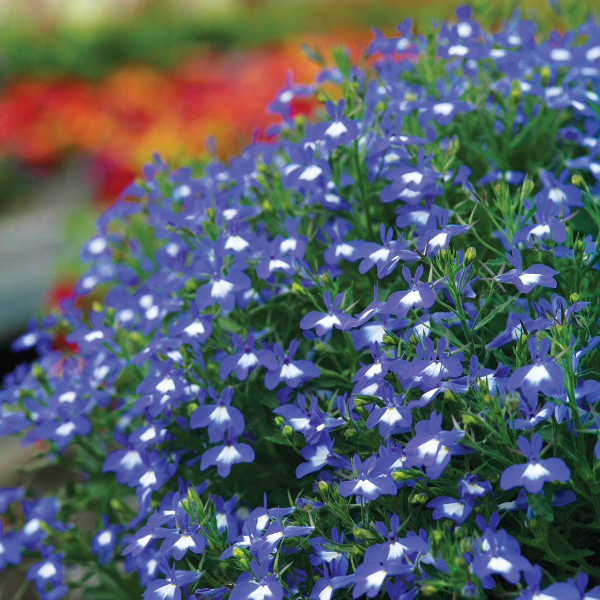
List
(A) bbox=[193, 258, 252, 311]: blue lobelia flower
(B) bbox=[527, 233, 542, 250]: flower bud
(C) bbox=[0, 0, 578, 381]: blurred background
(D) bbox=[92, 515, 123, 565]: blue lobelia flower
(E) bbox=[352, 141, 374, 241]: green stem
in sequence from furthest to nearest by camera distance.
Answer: (C) bbox=[0, 0, 578, 381]: blurred background < (D) bbox=[92, 515, 123, 565]: blue lobelia flower < (E) bbox=[352, 141, 374, 241]: green stem < (A) bbox=[193, 258, 252, 311]: blue lobelia flower < (B) bbox=[527, 233, 542, 250]: flower bud

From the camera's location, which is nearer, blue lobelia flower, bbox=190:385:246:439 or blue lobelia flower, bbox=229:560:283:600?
blue lobelia flower, bbox=229:560:283:600

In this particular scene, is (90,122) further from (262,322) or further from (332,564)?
(332,564)

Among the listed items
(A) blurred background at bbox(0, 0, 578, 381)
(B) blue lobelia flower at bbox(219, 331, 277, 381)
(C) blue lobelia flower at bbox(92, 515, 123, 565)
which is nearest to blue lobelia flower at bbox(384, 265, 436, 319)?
(B) blue lobelia flower at bbox(219, 331, 277, 381)

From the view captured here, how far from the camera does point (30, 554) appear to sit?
1.30 m

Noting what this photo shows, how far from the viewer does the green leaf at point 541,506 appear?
0.74 meters

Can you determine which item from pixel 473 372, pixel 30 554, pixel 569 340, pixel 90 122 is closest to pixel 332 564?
A: pixel 473 372

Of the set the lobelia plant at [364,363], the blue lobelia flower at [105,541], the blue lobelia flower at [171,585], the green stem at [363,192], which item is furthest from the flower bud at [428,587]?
the blue lobelia flower at [105,541]

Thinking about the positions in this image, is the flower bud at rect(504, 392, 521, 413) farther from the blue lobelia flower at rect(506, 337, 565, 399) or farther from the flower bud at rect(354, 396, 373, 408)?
the flower bud at rect(354, 396, 373, 408)


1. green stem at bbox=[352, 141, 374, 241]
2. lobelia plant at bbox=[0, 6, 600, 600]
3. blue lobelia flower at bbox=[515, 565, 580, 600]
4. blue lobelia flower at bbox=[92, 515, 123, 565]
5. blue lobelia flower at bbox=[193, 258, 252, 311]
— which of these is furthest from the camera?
blue lobelia flower at bbox=[92, 515, 123, 565]

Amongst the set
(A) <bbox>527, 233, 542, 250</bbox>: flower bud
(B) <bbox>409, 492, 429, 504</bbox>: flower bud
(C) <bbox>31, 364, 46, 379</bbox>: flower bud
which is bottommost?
(C) <bbox>31, 364, 46, 379</bbox>: flower bud

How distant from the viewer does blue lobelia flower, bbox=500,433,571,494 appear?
0.70m

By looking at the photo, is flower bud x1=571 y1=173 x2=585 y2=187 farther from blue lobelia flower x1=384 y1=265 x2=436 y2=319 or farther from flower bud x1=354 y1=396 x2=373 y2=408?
flower bud x1=354 y1=396 x2=373 y2=408

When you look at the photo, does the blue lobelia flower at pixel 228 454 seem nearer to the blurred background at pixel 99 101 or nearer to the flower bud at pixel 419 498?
the flower bud at pixel 419 498

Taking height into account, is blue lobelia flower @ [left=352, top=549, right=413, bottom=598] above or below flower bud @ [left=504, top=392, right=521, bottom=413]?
below
